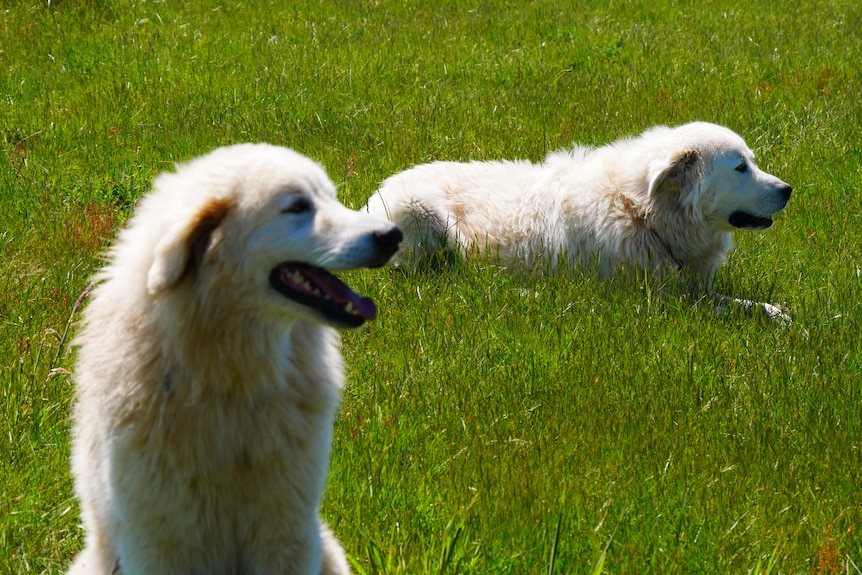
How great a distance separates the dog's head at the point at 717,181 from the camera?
6.96 meters

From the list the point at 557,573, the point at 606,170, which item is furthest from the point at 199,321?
the point at 606,170

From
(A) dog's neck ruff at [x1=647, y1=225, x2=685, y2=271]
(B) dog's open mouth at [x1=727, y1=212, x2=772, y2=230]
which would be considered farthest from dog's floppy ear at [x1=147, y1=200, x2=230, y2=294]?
(B) dog's open mouth at [x1=727, y1=212, x2=772, y2=230]

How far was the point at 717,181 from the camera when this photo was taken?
7.01 metres

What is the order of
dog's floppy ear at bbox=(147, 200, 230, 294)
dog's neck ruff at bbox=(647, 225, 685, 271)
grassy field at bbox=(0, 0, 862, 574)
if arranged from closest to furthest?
dog's floppy ear at bbox=(147, 200, 230, 294)
grassy field at bbox=(0, 0, 862, 574)
dog's neck ruff at bbox=(647, 225, 685, 271)

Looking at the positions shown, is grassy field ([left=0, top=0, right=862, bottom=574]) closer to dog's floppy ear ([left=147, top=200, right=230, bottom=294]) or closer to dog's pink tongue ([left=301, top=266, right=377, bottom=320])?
dog's pink tongue ([left=301, top=266, right=377, bottom=320])

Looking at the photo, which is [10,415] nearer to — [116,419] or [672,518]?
[116,419]

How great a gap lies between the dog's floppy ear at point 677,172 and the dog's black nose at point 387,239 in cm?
423

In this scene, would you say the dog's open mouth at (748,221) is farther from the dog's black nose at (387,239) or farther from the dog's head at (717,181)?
the dog's black nose at (387,239)

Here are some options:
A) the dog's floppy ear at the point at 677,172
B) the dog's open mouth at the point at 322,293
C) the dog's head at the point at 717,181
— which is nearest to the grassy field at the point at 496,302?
the dog's head at the point at 717,181

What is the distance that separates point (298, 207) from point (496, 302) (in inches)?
118

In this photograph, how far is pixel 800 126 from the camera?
31.8 ft

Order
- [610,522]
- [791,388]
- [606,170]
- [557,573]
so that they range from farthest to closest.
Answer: [606,170], [791,388], [610,522], [557,573]

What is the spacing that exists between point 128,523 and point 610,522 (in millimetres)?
1810

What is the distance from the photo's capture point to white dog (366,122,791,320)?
23.0 ft
